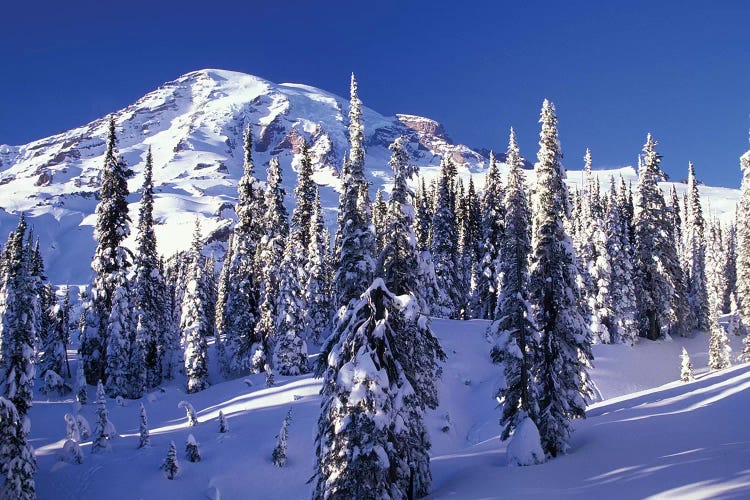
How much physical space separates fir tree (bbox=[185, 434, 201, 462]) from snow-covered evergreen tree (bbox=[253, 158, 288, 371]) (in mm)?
15828

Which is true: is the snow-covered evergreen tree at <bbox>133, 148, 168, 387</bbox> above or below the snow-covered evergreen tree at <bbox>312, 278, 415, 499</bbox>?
above

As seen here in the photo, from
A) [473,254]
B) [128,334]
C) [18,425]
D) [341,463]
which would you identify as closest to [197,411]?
[128,334]

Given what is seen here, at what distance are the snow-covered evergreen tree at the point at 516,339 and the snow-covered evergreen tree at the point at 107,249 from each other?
28.4 m

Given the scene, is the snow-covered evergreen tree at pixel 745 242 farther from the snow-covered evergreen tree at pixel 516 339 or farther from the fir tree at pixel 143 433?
the fir tree at pixel 143 433

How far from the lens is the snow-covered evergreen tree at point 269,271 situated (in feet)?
141

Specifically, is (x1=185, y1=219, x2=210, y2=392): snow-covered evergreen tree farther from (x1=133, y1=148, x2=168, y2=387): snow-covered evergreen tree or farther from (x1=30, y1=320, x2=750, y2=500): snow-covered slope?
(x1=133, y1=148, x2=168, y2=387): snow-covered evergreen tree

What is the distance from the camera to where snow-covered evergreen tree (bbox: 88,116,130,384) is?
36906 mm

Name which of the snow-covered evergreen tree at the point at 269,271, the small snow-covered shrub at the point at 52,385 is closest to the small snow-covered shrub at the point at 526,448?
the snow-covered evergreen tree at the point at 269,271

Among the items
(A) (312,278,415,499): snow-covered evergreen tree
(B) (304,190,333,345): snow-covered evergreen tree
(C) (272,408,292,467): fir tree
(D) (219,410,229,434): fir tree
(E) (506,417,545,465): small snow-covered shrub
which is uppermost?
(B) (304,190,333,345): snow-covered evergreen tree

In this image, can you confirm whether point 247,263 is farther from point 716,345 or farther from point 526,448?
point 716,345

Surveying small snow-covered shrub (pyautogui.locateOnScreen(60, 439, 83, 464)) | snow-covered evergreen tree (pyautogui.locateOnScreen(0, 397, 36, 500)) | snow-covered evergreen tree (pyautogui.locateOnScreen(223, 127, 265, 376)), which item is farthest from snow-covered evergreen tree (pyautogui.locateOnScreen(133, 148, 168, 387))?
snow-covered evergreen tree (pyautogui.locateOnScreen(0, 397, 36, 500))

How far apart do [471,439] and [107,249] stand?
92.2 ft

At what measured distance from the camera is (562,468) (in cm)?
1584

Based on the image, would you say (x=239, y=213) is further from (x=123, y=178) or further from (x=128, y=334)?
(x=128, y=334)
